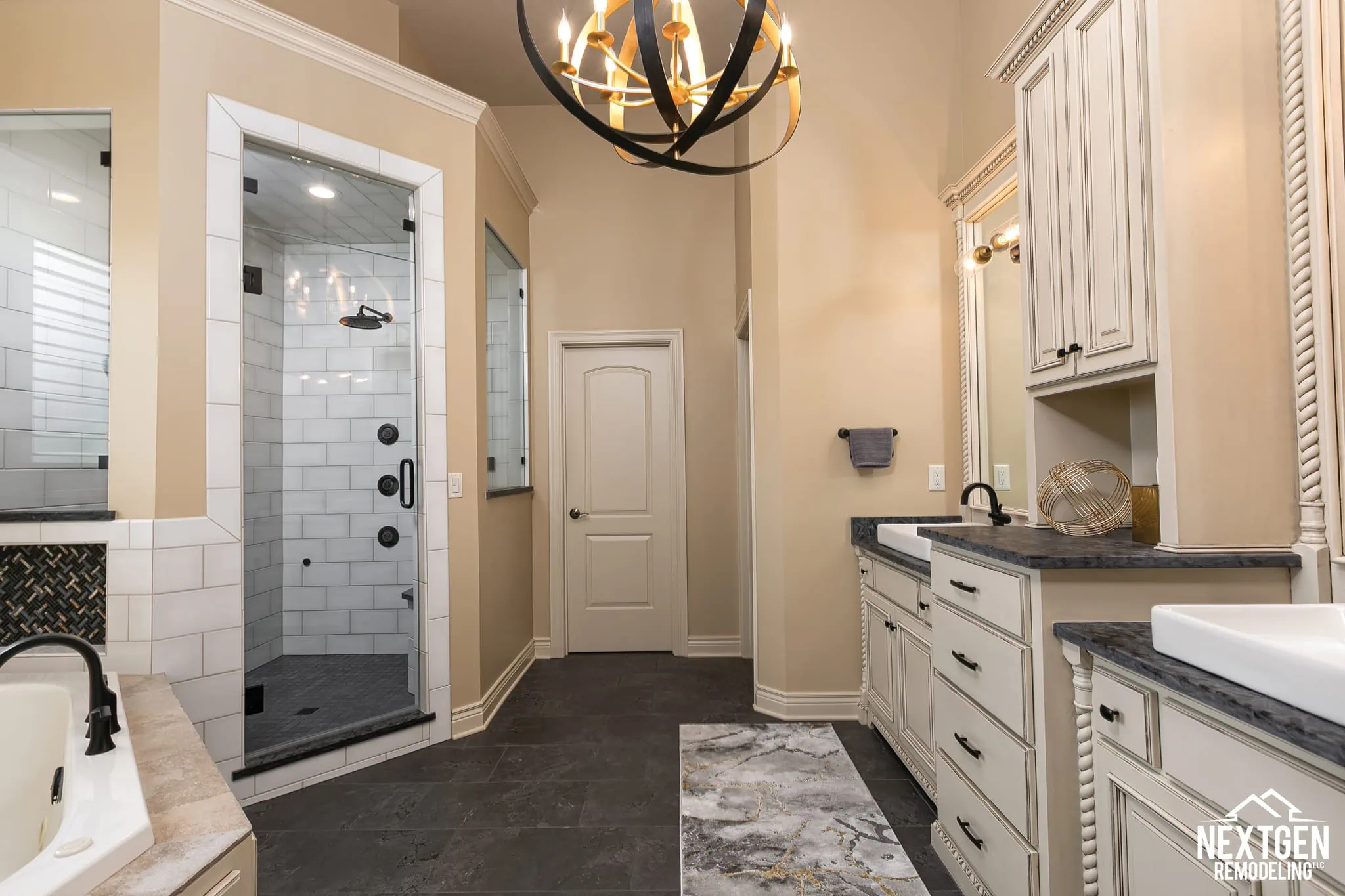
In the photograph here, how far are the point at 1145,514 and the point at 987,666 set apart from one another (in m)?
0.57

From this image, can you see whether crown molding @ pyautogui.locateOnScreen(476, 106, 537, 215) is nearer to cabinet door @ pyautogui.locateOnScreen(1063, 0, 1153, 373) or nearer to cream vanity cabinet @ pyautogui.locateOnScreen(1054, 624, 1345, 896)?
cabinet door @ pyautogui.locateOnScreen(1063, 0, 1153, 373)

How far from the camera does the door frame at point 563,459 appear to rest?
160 inches

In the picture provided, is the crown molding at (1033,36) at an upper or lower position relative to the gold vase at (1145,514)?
upper

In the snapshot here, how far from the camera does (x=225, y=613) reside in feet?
7.48

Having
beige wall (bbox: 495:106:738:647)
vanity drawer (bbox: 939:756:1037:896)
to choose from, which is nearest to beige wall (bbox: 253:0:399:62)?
beige wall (bbox: 495:106:738:647)

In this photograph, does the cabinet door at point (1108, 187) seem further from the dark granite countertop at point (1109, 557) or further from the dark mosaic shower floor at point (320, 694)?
the dark mosaic shower floor at point (320, 694)

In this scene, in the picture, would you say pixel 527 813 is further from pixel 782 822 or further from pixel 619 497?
pixel 619 497

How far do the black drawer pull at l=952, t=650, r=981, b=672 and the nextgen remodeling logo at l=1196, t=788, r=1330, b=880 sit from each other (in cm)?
68

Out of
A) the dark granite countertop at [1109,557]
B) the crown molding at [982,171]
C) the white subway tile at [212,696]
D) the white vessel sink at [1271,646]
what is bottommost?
the white subway tile at [212,696]

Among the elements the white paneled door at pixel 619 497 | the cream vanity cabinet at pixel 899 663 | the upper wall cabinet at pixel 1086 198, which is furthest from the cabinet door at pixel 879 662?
the white paneled door at pixel 619 497

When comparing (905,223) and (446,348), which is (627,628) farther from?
(905,223)

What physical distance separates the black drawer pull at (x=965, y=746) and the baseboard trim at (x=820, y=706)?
1.21 m

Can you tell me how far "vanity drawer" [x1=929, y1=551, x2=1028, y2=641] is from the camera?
145cm

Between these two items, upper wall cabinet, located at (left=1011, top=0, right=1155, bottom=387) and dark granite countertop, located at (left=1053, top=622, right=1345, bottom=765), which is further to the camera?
upper wall cabinet, located at (left=1011, top=0, right=1155, bottom=387)
